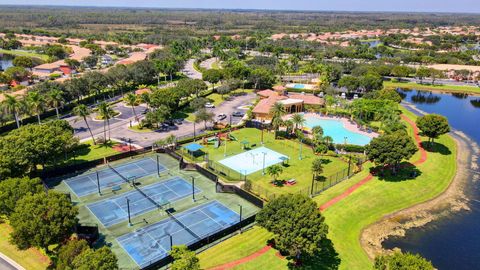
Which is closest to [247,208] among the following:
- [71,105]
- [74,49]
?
[71,105]

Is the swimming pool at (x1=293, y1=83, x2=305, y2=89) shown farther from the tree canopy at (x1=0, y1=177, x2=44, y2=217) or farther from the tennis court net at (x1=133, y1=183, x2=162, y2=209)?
the tree canopy at (x1=0, y1=177, x2=44, y2=217)

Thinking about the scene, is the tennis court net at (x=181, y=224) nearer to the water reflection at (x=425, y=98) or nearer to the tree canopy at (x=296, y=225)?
A: the tree canopy at (x=296, y=225)

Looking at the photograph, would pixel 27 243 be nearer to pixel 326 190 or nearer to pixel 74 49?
pixel 326 190

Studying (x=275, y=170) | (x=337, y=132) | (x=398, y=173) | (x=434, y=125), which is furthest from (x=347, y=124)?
(x=275, y=170)

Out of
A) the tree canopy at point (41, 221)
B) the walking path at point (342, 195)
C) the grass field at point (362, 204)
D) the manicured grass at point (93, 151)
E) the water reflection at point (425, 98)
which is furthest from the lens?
the water reflection at point (425, 98)

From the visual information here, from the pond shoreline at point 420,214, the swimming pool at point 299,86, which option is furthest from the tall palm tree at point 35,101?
the swimming pool at point 299,86

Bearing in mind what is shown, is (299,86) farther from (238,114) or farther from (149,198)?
(149,198)
